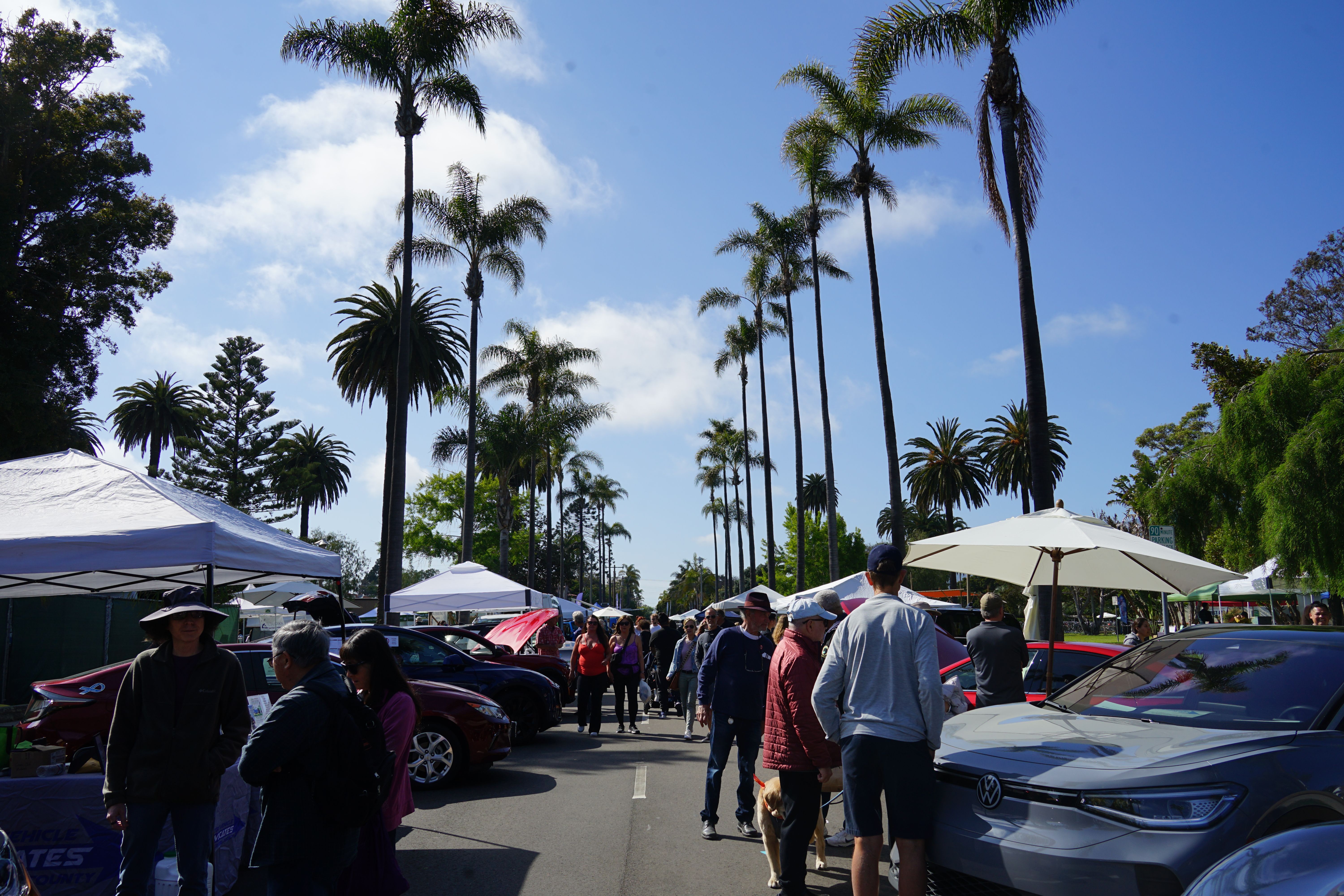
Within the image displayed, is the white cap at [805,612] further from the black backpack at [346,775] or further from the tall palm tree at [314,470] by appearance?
the tall palm tree at [314,470]

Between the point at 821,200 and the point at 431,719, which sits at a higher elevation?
the point at 821,200

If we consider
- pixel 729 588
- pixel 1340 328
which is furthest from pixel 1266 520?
pixel 729 588

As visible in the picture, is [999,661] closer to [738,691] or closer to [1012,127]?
[738,691]

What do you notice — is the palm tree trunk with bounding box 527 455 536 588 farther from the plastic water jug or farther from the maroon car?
the plastic water jug

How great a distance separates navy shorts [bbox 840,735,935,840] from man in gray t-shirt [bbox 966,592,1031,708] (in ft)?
12.0

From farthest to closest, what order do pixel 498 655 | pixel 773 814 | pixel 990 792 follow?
pixel 498 655, pixel 773 814, pixel 990 792

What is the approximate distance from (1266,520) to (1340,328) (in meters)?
5.72

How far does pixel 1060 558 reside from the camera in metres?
8.09

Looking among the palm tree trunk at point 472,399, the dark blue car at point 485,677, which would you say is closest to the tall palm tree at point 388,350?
the palm tree trunk at point 472,399

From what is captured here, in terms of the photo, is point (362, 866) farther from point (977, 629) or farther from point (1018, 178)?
point (1018, 178)

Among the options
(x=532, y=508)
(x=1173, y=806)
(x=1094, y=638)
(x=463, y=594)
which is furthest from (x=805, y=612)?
(x=1094, y=638)

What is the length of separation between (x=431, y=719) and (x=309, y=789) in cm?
626

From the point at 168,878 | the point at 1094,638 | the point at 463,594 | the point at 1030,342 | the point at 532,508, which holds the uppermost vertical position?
the point at 532,508

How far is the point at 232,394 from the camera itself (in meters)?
59.4
